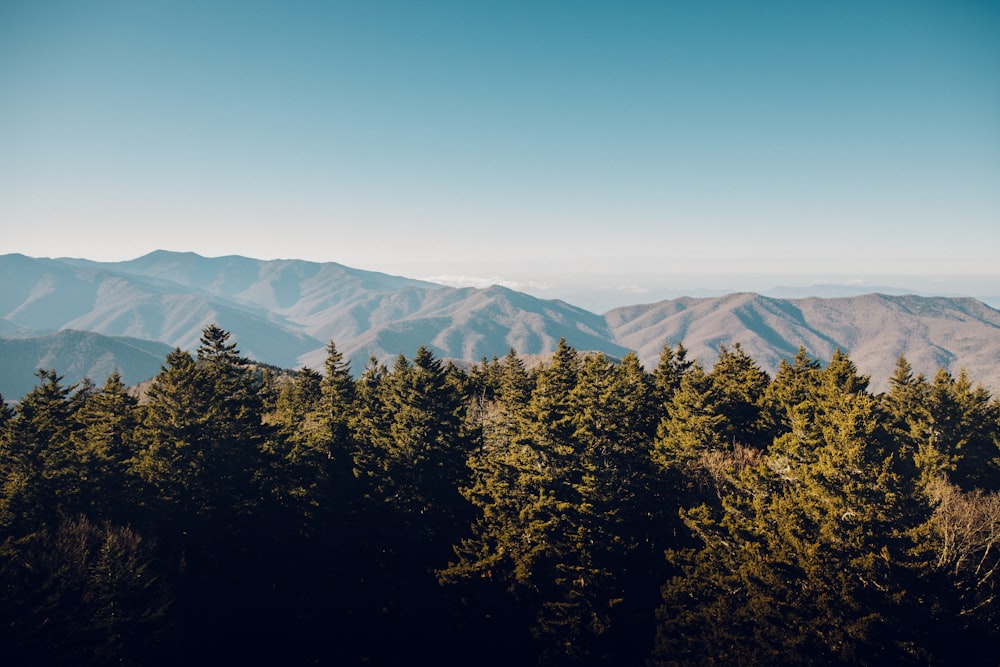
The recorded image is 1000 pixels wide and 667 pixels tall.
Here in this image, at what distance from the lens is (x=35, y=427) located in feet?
97.1

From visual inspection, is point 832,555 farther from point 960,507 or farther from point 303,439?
point 303,439

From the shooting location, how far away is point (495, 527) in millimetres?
31000

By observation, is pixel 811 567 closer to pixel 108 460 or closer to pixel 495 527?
pixel 495 527

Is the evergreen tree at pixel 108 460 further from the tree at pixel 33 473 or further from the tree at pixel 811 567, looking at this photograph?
the tree at pixel 811 567

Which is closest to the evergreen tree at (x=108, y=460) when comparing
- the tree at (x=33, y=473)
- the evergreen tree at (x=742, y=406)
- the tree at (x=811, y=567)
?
the tree at (x=33, y=473)

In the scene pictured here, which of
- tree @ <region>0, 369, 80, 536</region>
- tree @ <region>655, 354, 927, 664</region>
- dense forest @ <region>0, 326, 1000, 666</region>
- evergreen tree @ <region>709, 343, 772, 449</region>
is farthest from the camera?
evergreen tree @ <region>709, 343, 772, 449</region>

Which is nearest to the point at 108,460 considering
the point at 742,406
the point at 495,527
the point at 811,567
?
the point at 495,527

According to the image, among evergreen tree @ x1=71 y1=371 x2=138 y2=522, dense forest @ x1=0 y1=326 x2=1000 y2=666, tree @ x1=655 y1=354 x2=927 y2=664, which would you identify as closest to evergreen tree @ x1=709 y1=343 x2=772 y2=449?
dense forest @ x1=0 y1=326 x2=1000 y2=666

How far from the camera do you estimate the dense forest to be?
22578 millimetres

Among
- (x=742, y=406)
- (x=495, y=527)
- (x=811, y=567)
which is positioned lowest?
(x=495, y=527)

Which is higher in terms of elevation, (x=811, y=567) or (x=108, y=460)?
(x=108, y=460)

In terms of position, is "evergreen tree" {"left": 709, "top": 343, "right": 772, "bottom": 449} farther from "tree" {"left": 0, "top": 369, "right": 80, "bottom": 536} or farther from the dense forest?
"tree" {"left": 0, "top": 369, "right": 80, "bottom": 536}

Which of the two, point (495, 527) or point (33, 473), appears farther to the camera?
point (495, 527)

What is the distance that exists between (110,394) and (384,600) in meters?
26.6
